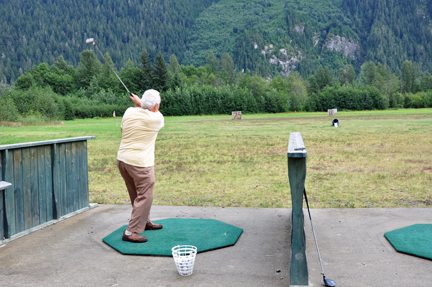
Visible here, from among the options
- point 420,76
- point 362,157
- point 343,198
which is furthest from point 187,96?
point 420,76

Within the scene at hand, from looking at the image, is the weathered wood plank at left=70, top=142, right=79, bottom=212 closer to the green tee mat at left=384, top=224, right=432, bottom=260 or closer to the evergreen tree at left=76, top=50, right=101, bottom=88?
the green tee mat at left=384, top=224, right=432, bottom=260

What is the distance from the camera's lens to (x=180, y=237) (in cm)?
543

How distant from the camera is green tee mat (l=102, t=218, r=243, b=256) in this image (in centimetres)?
502

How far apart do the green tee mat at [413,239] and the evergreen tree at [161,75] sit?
83007mm

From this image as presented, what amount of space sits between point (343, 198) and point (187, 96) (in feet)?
224

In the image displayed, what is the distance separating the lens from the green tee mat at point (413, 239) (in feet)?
15.6

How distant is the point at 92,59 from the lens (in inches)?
4186

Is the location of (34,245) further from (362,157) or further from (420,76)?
(420,76)

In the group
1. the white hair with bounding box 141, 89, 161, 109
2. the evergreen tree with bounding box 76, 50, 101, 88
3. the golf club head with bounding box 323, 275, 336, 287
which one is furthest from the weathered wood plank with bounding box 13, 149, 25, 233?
the evergreen tree with bounding box 76, 50, 101, 88

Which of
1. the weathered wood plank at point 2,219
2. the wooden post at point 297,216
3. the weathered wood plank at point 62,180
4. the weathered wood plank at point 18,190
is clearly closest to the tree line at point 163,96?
the weathered wood plank at point 62,180

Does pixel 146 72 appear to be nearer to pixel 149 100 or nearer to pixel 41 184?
pixel 41 184

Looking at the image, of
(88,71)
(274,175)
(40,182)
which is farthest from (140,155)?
(88,71)

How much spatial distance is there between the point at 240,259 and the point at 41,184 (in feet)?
10.1

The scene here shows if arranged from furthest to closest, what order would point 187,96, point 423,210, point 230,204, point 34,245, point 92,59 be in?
point 92,59 < point 187,96 < point 230,204 < point 423,210 < point 34,245
